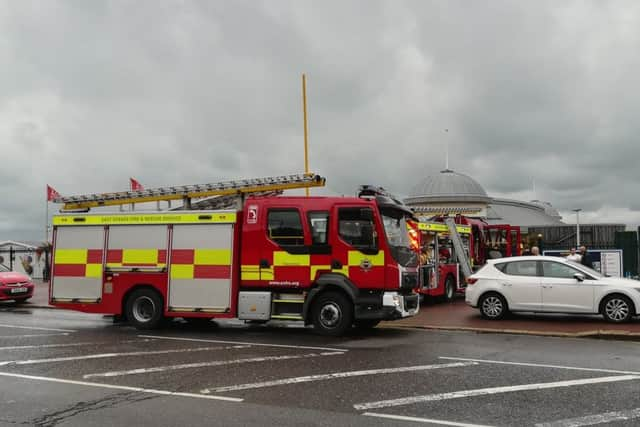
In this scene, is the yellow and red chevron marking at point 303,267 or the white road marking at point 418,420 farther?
the yellow and red chevron marking at point 303,267

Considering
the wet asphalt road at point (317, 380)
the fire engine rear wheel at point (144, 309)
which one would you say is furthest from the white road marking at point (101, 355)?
the fire engine rear wheel at point (144, 309)

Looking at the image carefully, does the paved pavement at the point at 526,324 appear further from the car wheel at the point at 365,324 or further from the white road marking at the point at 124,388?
the white road marking at the point at 124,388

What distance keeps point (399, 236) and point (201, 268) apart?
4133 mm

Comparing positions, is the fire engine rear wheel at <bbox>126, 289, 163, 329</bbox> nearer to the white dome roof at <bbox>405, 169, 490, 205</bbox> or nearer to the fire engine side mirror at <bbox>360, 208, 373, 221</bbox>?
the fire engine side mirror at <bbox>360, 208, 373, 221</bbox>

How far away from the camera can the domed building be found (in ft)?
176

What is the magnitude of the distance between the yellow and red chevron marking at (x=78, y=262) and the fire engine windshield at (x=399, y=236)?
6.35 meters

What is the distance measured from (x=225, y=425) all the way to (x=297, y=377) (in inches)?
83.5

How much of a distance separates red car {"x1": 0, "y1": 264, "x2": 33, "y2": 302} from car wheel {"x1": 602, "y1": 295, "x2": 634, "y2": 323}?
17.0 meters

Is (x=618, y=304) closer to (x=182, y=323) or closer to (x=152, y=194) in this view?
(x=182, y=323)

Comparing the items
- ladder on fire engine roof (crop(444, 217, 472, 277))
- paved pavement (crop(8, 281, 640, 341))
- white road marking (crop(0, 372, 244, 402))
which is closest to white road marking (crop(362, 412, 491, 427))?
white road marking (crop(0, 372, 244, 402))

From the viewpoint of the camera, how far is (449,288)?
1825 centimetres

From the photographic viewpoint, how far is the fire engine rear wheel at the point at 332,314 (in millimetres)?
11039

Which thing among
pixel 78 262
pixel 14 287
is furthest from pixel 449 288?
pixel 14 287

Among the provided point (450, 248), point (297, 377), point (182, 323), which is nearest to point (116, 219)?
point (182, 323)
